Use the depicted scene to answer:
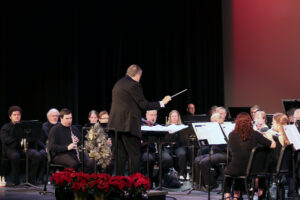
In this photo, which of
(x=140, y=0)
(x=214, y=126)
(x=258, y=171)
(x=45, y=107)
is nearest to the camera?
(x=258, y=171)

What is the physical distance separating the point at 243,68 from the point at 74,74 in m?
4.40

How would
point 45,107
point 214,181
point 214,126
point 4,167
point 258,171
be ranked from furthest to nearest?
1. point 45,107
2. point 4,167
3. point 214,181
4. point 214,126
5. point 258,171

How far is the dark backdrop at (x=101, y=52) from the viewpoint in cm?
1088

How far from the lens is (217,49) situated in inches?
544

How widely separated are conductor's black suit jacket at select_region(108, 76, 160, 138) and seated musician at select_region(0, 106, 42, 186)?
293 cm

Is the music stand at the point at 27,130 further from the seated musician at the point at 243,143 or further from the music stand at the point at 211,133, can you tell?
the seated musician at the point at 243,143

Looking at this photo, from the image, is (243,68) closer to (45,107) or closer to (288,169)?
(45,107)

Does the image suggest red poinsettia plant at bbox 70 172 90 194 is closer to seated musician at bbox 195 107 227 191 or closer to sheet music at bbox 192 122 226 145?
sheet music at bbox 192 122 226 145

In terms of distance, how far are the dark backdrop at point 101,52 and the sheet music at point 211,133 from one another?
3.81 metres

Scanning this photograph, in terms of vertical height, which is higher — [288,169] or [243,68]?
[243,68]

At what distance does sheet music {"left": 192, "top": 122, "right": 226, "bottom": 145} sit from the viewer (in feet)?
26.0

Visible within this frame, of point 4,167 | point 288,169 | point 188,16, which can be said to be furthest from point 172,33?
point 288,169

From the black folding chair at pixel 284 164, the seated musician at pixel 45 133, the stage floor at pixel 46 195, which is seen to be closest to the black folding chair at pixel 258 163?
the black folding chair at pixel 284 164

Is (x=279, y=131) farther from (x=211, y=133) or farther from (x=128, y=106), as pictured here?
(x=128, y=106)
